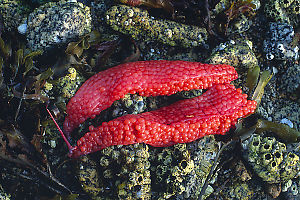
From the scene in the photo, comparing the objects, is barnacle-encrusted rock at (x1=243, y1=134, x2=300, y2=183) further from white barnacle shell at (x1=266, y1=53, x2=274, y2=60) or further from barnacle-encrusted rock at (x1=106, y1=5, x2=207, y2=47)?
barnacle-encrusted rock at (x1=106, y1=5, x2=207, y2=47)

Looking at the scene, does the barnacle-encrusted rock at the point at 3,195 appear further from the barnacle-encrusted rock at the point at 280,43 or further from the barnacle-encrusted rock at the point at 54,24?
the barnacle-encrusted rock at the point at 280,43

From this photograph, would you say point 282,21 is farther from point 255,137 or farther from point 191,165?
point 191,165

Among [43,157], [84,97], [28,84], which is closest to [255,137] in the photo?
[84,97]

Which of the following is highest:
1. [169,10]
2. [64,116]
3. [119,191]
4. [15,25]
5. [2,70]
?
[169,10]

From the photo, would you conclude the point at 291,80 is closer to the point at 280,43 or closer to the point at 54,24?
the point at 280,43

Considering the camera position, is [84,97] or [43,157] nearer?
[43,157]
